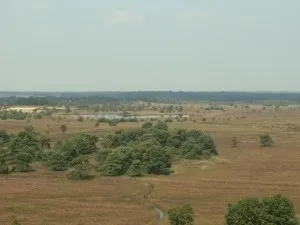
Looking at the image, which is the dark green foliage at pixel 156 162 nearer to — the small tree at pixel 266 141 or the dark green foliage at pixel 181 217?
the small tree at pixel 266 141

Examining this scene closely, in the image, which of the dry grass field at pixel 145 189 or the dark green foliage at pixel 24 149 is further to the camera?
the dark green foliage at pixel 24 149

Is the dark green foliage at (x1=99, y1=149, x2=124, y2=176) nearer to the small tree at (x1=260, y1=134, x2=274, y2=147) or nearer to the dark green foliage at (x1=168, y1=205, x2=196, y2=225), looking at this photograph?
the dark green foliage at (x1=168, y1=205, x2=196, y2=225)

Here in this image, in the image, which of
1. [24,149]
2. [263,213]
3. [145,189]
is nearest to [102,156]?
[24,149]

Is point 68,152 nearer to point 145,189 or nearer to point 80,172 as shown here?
point 80,172

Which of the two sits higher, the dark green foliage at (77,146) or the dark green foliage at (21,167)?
the dark green foliage at (77,146)

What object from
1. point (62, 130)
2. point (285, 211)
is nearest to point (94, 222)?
point (285, 211)

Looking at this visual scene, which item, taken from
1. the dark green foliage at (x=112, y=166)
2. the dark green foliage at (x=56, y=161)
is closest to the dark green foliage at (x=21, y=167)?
the dark green foliage at (x=56, y=161)

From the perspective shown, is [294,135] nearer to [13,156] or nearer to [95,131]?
[95,131]
